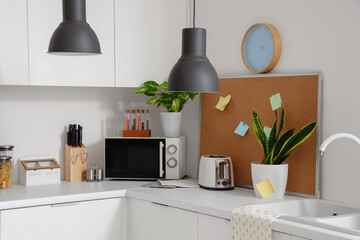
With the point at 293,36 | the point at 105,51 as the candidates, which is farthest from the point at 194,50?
the point at 105,51

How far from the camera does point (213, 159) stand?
2.98m

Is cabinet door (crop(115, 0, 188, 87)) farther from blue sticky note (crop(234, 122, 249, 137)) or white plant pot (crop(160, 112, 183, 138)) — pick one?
blue sticky note (crop(234, 122, 249, 137))

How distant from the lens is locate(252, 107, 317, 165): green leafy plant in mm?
2695

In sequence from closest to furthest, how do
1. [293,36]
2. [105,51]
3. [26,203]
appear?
[26,203] < [293,36] < [105,51]

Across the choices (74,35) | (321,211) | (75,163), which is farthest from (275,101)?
(75,163)

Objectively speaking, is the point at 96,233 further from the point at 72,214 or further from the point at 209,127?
the point at 209,127

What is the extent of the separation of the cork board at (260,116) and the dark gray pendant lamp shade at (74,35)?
3.45 feet

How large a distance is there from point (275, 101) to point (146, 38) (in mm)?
960

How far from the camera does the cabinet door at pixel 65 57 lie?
2.95 m

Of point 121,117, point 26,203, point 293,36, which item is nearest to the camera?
point 26,203

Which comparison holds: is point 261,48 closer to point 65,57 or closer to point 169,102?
point 169,102

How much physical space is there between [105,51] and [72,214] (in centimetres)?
101

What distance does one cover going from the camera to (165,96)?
3359 millimetres

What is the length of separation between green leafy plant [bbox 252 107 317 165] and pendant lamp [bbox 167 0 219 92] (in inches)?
23.7
